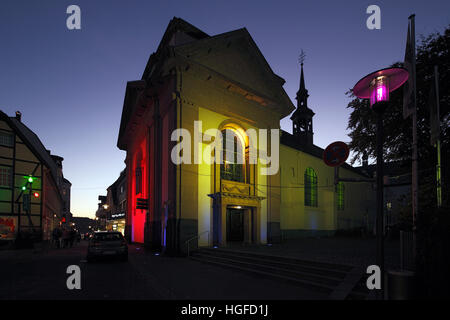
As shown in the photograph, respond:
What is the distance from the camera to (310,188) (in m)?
27.3

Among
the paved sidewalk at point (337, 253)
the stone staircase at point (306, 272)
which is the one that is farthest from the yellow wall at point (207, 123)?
the stone staircase at point (306, 272)

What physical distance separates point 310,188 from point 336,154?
2235 cm

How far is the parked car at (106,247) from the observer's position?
12.5 meters

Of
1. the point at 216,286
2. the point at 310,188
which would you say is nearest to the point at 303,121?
the point at 310,188

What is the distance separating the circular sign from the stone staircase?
2929mm

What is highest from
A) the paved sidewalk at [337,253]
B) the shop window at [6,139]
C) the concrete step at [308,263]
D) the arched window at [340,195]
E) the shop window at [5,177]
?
the shop window at [6,139]

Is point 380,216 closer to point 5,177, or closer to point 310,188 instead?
point 310,188

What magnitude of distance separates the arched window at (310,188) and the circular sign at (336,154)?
70.5 feet

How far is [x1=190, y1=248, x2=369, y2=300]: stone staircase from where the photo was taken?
22.0 feet

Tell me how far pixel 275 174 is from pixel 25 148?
2077 cm

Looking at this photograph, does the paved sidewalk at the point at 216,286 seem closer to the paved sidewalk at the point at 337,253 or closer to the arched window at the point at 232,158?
the paved sidewalk at the point at 337,253
